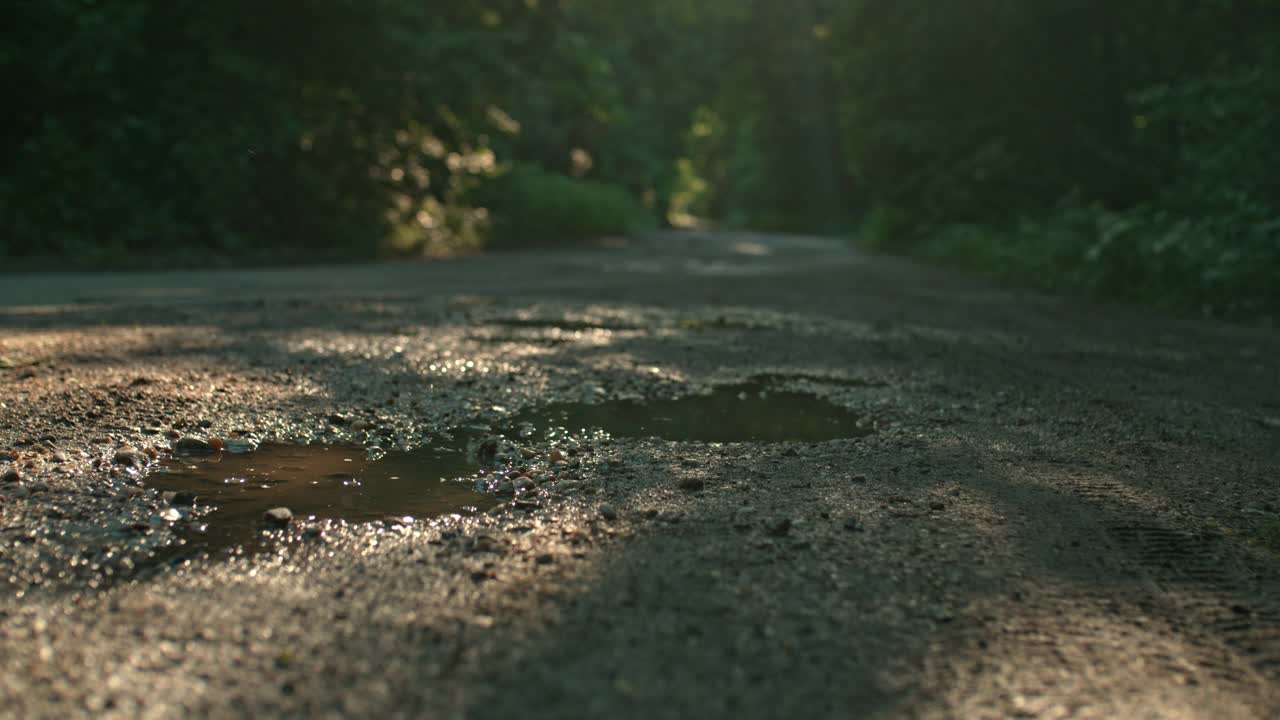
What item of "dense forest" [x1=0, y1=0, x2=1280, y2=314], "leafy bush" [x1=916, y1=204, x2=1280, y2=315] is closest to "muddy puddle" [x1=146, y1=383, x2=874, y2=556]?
"leafy bush" [x1=916, y1=204, x2=1280, y2=315]

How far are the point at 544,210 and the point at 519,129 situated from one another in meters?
4.22

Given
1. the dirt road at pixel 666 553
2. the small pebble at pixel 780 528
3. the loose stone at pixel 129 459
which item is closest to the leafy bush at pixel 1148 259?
the dirt road at pixel 666 553

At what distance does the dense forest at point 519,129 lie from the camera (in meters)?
13.0

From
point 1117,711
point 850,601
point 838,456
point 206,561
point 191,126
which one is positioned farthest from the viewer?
point 191,126

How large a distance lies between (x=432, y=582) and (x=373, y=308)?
6920 millimetres

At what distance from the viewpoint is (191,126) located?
15.6m

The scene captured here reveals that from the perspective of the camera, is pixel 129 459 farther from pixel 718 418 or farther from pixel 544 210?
pixel 544 210

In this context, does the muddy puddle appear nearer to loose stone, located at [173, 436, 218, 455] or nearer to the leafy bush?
loose stone, located at [173, 436, 218, 455]

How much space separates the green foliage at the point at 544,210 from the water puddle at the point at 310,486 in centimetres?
1757

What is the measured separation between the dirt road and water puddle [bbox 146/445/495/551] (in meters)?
0.09

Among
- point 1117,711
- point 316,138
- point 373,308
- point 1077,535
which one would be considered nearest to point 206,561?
point 1117,711

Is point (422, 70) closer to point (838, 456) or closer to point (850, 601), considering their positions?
point (838, 456)

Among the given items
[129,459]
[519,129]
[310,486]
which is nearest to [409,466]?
[310,486]

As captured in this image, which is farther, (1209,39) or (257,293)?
(1209,39)
